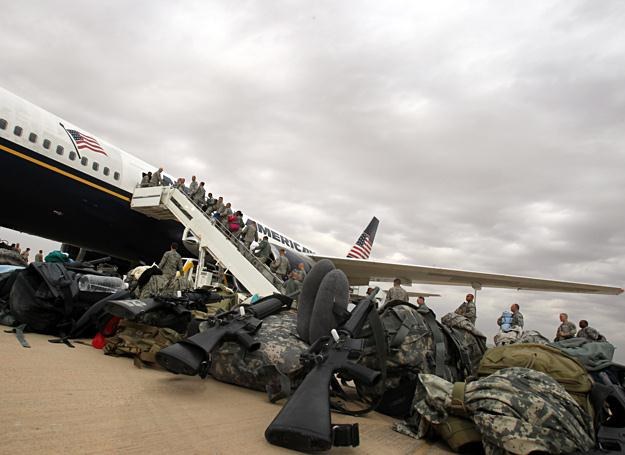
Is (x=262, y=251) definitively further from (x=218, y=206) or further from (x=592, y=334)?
(x=592, y=334)

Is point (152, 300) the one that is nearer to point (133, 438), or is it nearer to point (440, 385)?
point (133, 438)

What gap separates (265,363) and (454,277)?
13.5 m

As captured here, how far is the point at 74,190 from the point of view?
9469 mm

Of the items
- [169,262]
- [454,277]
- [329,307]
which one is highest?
[454,277]

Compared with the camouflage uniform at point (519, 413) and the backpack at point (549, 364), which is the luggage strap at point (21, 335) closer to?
the camouflage uniform at point (519, 413)

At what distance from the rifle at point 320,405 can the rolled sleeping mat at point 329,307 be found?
29 cm

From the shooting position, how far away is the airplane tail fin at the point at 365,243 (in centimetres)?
2633

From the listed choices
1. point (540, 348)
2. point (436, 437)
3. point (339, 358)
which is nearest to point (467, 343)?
point (540, 348)

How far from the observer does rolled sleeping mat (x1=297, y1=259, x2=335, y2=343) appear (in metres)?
2.73

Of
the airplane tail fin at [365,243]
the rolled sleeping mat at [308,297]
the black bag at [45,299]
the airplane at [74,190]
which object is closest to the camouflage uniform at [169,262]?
the black bag at [45,299]

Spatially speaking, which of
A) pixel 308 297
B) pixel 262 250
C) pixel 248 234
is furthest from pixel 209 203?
pixel 308 297

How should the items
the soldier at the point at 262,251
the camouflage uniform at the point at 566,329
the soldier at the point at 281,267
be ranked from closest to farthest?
1. the camouflage uniform at the point at 566,329
2. the soldier at the point at 281,267
3. the soldier at the point at 262,251

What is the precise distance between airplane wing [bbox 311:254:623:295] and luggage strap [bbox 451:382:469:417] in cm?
1275

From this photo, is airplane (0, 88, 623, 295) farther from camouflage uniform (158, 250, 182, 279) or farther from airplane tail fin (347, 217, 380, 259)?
airplane tail fin (347, 217, 380, 259)
